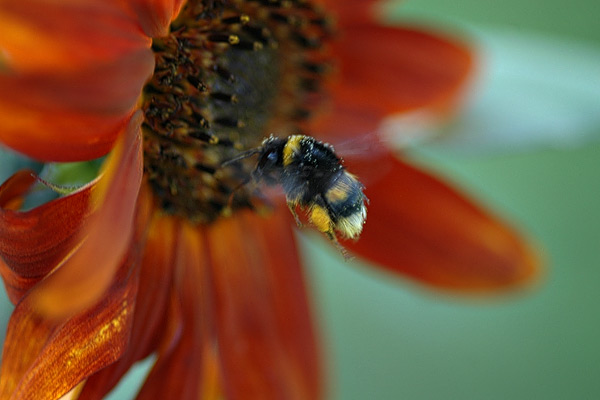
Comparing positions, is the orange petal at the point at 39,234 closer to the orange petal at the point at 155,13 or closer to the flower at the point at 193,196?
the flower at the point at 193,196

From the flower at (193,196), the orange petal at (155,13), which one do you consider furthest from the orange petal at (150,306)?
the orange petal at (155,13)

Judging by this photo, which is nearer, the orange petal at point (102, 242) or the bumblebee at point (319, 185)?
the orange petal at point (102, 242)

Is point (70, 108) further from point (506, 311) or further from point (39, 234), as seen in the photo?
point (506, 311)

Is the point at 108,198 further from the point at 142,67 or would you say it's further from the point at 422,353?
the point at 422,353

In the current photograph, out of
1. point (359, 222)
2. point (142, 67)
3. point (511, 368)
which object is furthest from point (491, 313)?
point (142, 67)

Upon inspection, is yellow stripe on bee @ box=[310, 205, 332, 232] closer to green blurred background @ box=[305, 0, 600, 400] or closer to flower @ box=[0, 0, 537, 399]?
flower @ box=[0, 0, 537, 399]

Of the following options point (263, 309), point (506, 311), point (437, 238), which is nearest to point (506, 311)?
point (506, 311)
